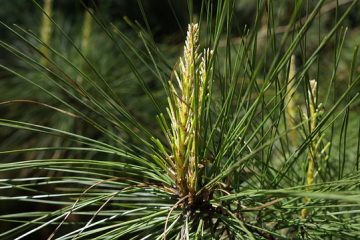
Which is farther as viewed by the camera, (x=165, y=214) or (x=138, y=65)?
(x=138, y=65)

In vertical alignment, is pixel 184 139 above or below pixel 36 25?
below

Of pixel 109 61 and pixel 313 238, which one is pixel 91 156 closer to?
pixel 109 61

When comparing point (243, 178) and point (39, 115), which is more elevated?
point (39, 115)

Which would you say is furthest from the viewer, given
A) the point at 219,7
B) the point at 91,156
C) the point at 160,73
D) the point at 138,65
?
the point at 138,65

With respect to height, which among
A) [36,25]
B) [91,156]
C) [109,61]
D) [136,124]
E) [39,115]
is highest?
[36,25]

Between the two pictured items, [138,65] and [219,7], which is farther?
[138,65]

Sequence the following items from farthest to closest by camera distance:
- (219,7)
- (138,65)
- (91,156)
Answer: (138,65) < (91,156) < (219,7)

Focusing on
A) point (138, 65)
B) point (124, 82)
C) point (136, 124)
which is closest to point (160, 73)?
point (136, 124)

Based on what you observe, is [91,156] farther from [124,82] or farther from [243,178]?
[243,178]

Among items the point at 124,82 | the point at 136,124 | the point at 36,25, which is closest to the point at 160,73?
the point at 136,124
